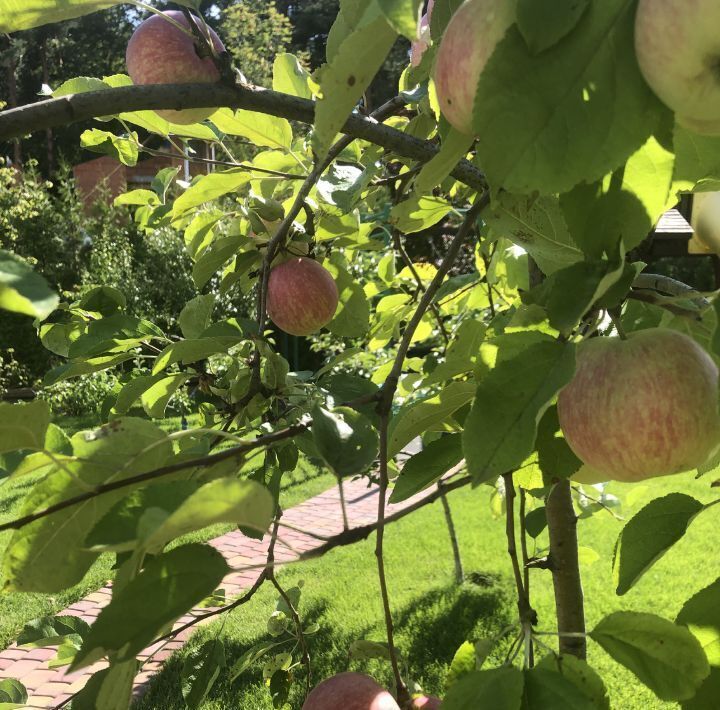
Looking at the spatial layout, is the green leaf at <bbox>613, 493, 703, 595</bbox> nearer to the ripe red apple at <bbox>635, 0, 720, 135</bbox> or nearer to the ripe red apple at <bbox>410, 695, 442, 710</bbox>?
the ripe red apple at <bbox>410, 695, 442, 710</bbox>

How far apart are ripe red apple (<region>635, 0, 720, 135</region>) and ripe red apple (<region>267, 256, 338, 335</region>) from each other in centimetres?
98

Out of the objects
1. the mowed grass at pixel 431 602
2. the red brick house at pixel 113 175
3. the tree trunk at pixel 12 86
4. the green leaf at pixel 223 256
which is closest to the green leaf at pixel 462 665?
the green leaf at pixel 223 256

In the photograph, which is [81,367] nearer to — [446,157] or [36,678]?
[446,157]

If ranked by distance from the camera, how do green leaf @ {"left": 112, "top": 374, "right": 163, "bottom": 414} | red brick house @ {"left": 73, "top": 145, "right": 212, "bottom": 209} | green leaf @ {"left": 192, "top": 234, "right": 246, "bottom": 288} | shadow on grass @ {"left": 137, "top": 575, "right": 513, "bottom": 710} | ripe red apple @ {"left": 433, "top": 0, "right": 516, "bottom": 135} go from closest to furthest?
ripe red apple @ {"left": 433, "top": 0, "right": 516, "bottom": 135} < green leaf @ {"left": 112, "top": 374, "right": 163, "bottom": 414} < green leaf @ {"left": 192, "top": 234, "right": 246, "bottom": 288} < shadow on grass @ {"left": 137, "top": 575, "right": 513, "bottom": 710} < red brick house @ {"left": 73, "top": 145, "right": 212, "bottom": 209}

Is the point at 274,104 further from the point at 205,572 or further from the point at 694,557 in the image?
the point at 694,557

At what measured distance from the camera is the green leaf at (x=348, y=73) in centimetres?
55

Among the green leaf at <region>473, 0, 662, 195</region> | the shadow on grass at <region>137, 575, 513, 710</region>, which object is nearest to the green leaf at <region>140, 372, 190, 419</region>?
the green leaf at <region>473, 0, 662, 195</region>

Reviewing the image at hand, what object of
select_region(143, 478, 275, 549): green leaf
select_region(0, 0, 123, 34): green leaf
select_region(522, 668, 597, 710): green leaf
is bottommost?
select_region(522, 668, 597, 710): green leaf

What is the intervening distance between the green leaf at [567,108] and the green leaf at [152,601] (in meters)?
0.34

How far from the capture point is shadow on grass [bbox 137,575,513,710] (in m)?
3.10

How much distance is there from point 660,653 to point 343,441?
32cm

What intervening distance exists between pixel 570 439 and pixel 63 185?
47.3 feet

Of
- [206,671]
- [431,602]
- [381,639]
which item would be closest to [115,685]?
[206,671]

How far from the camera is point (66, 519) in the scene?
59 cm
